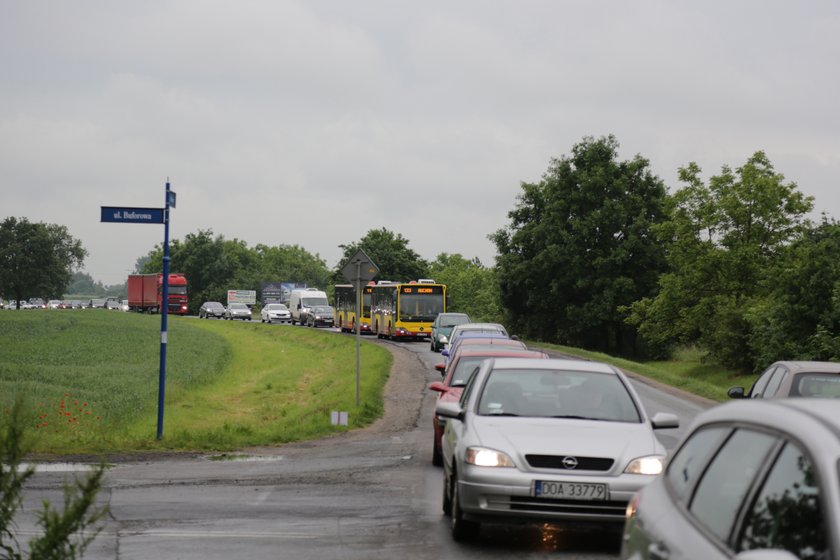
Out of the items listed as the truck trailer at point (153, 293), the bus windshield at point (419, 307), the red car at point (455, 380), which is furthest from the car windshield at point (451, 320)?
the truck trailer at point (153, 293)

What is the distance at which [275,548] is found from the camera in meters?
9.13

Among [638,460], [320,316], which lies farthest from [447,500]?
[320,316]

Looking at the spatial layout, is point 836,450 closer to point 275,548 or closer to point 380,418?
point 275,548

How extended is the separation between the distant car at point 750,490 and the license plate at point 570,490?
3830 millimetres

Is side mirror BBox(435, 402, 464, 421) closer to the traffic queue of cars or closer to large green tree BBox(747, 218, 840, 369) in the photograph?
the traffic queue of cars

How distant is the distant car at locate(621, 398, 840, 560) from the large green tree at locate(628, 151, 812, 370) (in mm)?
51688

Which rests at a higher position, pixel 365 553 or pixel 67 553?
pixel 67 553

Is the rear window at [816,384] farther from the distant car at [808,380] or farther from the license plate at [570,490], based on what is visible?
Answer: the license plate at [570,490]

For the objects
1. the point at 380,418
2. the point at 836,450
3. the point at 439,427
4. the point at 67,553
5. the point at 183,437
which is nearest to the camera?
the point at 836,450

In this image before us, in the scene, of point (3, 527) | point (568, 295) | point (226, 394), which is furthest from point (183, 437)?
point (568, 295)

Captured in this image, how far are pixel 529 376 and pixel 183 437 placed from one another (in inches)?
353

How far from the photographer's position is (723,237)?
193 feet

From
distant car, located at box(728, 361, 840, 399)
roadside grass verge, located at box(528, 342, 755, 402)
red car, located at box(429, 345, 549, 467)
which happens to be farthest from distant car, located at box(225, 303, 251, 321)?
distant car, located at box(728, 361, 840, 399)

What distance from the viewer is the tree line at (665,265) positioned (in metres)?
41.4
